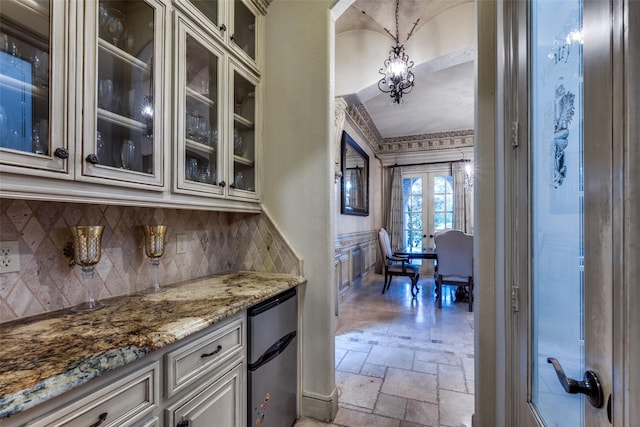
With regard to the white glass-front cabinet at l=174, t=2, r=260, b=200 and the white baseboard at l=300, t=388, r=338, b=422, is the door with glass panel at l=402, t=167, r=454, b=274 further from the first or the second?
the white glass-front cabinet at l=174, t=2, r=260, b=200

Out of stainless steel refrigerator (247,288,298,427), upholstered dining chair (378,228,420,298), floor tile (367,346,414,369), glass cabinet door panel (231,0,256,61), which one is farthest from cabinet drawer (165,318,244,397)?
upholstered dining chair (378,228,420,298)

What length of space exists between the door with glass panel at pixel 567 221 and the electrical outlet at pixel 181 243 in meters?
1.82

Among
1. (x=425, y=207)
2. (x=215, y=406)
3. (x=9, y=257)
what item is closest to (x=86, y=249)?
(x=9, y=257)

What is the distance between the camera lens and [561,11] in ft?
2.94

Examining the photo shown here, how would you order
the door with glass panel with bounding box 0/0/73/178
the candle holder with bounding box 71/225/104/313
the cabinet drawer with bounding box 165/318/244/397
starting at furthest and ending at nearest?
the candle holder with bounding box 71/225/104/313 < the cabinet drawer with bounding box 165/318/244/397 < the door with glass panel with bounding box 0/0/73/178

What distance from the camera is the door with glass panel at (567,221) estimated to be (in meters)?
0.64

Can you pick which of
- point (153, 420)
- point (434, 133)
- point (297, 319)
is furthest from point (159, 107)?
point (434, 133)

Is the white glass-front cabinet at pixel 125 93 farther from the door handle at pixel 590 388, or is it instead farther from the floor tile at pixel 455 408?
the floor tile at pixel 455 408

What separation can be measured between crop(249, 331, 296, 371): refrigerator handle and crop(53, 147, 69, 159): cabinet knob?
1.19 m

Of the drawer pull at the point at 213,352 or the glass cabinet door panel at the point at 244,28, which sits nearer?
the drawer pull at the point at 213,352

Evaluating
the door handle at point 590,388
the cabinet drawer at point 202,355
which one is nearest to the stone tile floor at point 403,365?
the cabinet drawer at point 202,355

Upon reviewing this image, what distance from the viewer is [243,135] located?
6.51 feet

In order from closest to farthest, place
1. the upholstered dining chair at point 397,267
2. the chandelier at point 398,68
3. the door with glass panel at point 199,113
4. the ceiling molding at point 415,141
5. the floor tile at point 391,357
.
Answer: the door with glass panel at point 199,113, the floor tile at point 391,357, the chandelier at point 398,68, the upholstered dining chair at point 397,267, the ceiling molding at point 415,141

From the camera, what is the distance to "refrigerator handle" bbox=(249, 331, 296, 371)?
58.6 inches
